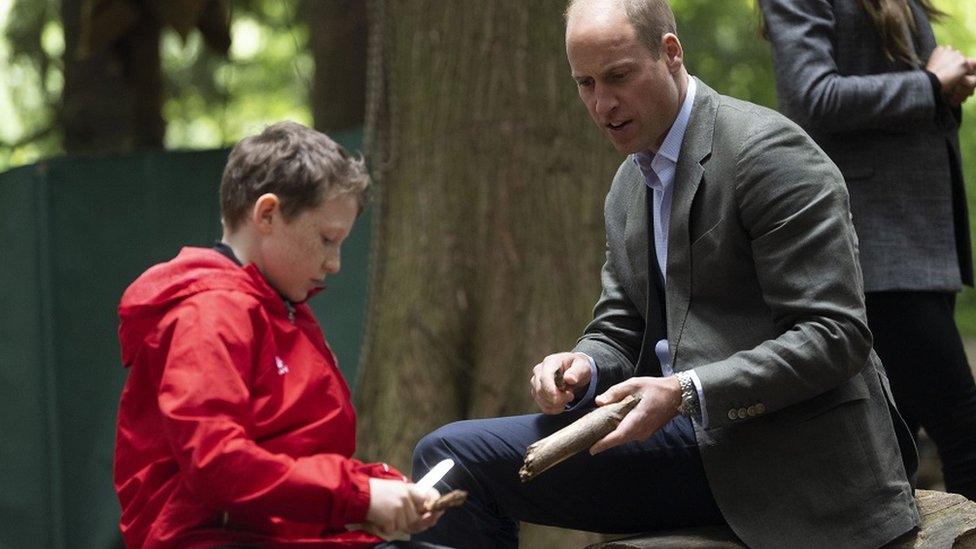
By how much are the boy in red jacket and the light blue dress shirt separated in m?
0.65

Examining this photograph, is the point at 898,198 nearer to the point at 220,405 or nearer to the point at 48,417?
the point at 220,405

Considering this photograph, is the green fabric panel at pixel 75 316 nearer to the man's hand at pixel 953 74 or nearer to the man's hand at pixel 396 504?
the man's hand at pixel 953 74

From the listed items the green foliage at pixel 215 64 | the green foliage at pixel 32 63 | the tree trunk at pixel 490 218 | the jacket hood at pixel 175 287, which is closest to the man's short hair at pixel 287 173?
the jacket hood at pixel 175 287

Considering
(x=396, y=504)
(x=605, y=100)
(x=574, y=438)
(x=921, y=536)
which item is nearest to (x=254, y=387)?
(x=396, y=504)

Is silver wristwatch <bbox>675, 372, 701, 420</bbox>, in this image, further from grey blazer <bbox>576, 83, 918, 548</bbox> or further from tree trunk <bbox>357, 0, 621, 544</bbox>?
tree trunk <bbox>357, 0, 621, 544</bbox>

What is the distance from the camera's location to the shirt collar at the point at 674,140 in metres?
3.02

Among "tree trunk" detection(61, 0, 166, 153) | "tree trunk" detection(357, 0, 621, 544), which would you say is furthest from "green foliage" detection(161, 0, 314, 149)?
"tree trunk" detection(357, 0, 621, 544)

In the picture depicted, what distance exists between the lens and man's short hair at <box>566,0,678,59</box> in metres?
2.96

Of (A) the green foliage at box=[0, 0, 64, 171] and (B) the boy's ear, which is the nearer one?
(B) the boy's ear

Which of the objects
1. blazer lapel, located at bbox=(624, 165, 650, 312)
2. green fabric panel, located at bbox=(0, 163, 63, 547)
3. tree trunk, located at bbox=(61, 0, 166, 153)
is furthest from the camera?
tree trunk, located at bbox=(61, 0, 166, 153)

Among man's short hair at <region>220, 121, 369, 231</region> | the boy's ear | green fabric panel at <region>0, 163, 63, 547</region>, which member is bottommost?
green fabric panel at <region>0, 163, 63, 547</region>

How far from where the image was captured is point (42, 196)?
5438 millimetres

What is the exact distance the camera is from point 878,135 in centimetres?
371

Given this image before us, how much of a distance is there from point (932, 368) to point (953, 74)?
2.62 feet
